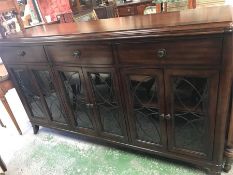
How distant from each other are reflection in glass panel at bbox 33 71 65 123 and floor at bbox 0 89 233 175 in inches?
10.0

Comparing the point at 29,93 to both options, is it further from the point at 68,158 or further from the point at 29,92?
the point at 68,158

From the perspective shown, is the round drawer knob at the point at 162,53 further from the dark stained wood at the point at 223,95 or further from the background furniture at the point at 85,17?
the background furniture at the point at 85,17

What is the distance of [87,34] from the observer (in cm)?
121

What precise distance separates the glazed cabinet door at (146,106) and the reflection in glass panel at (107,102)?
107 mm

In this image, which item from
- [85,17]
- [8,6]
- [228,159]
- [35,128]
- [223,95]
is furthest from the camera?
[85,17]

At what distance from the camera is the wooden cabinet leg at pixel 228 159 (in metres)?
1.21

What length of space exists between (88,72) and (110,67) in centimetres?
19

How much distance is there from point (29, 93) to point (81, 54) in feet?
2.54

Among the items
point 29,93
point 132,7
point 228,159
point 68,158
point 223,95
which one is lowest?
point 68,158

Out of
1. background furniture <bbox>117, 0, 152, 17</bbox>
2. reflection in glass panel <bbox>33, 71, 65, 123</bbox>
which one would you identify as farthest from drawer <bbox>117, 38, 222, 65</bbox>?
background furniture <bbox>117, 0, 152, 17</bbox>

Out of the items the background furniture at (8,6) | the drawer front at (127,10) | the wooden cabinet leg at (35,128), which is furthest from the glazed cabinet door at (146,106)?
the drawer front at (127,10)

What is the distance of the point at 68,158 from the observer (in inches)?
64.4

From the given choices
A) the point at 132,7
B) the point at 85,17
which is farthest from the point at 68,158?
the point at 132,7

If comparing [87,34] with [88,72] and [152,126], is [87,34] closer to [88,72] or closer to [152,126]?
[88,72]
